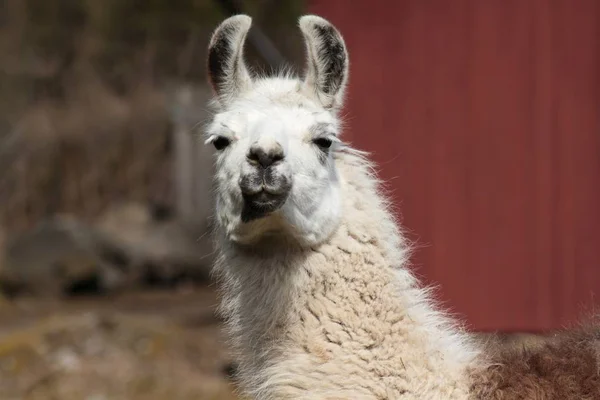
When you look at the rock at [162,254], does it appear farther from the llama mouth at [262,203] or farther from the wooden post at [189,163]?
the llama mouth at [262,203]

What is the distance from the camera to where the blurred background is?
23.1 feet

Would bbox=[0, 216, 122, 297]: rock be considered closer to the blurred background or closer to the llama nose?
the blurred background

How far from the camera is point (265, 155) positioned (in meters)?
3.48

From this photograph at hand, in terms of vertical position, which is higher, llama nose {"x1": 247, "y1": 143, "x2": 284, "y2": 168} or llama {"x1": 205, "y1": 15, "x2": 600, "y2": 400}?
llama nose {"x1": 247, "y1": 143, "x2": 284, "y2": 168}

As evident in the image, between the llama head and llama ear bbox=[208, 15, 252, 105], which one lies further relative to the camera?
llama ear bbox=[208, 15, 252, 105]

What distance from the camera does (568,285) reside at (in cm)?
702

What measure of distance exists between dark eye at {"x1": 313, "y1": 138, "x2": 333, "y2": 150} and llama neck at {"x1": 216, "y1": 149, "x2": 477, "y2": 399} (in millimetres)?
206

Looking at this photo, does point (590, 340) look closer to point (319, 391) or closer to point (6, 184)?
point (319, 391)

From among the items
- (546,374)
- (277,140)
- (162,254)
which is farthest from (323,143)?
(162,254)

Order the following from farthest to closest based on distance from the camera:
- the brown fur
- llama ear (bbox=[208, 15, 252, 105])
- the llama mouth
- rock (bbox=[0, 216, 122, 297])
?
rock (bbox=[0, 216, 122, 297]) < llama ear (bbox=[208, 15, 252, 105]) < the llama mouth < the brown fur

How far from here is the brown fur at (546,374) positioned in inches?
130

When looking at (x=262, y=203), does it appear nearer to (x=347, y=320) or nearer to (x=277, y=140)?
(x=277, y=140)

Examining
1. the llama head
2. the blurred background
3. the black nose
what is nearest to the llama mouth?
the llama head

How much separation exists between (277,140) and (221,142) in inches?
15.9
